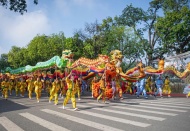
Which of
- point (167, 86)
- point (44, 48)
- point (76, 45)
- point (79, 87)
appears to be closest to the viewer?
point (79, 87)

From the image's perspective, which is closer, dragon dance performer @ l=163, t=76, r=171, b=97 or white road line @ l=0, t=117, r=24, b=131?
white road line @ l=0, t=117, r=24, b=131

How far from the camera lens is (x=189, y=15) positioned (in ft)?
95.1

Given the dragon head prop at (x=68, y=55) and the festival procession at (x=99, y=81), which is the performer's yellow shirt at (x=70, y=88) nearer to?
the festival procession at (x=99, y=81)

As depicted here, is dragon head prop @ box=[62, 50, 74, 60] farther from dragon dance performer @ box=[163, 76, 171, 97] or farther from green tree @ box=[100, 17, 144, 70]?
green tree @ box=[100, 17, 144, 70]

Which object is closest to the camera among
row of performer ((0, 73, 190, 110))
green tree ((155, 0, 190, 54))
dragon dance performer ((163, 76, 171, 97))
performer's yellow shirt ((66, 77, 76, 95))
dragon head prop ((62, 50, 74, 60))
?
performer's yellow shirt ((66, 77, 76, 95))

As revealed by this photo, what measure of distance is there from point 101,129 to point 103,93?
266 inches

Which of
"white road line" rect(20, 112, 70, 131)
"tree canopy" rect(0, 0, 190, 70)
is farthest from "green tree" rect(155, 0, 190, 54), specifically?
"white road line" rect(20, 112, 70, 131)

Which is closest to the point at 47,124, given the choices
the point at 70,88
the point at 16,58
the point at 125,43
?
the point at 70,88

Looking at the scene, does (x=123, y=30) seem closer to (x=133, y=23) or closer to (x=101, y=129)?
(x=133, y=23)

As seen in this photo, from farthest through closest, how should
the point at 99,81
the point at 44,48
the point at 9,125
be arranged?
1. the point at 44,48
2. the point at 99,81
3. the point at 9,125

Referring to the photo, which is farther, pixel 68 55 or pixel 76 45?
pixel 76 45

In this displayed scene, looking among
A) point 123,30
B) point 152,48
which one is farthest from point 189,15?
point 123,30

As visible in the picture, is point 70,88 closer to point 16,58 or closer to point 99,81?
point 99,81

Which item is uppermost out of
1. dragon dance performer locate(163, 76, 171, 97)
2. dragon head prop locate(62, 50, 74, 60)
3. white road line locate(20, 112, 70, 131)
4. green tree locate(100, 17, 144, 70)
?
green tree locate(100, 17, 144, 70)
